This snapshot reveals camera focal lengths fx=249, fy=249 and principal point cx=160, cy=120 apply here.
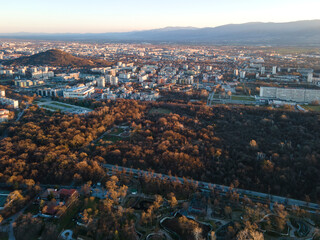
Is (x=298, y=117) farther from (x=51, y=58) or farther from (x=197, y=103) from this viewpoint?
(x=51, y=58)

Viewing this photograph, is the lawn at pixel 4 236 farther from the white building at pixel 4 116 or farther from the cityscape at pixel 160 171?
the white building at pixel 4 116

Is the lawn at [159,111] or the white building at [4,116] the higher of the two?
the white building at [4,116]

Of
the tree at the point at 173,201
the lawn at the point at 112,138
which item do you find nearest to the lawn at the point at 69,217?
the tree at the point at 173,201

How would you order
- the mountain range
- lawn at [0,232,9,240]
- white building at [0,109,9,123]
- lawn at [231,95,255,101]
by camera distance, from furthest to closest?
the mountain range → lawn at [231,95,255,101] → white building at [0,109,9,123] → lawn at [0,232,9,240]

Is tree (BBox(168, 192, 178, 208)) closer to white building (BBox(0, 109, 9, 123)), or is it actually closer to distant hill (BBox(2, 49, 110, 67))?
white building (BBox(0, 109, 9, 123))

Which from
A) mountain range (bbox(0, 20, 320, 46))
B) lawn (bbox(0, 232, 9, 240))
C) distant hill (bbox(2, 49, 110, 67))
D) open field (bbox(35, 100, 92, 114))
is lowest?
lawn (bbox(0, 232, 9, 240))

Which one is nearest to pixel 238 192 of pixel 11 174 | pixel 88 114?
pixel 11 174

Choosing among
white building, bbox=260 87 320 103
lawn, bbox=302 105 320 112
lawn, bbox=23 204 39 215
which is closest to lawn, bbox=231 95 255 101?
white building, bbox=260 87 320 103

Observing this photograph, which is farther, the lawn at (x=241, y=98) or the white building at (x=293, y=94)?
the lawn at (x=241, y=98)

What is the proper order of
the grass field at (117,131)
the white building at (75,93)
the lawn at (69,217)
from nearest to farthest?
1. the lawn at (69,217)
2. the grass field at (117,131)
3. the white building at (75,93)
